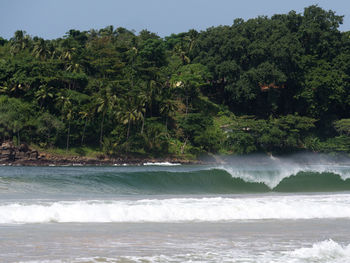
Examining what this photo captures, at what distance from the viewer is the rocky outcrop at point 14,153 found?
53.2 meters

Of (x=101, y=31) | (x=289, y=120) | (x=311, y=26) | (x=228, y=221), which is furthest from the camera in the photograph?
(x=101, y=31)

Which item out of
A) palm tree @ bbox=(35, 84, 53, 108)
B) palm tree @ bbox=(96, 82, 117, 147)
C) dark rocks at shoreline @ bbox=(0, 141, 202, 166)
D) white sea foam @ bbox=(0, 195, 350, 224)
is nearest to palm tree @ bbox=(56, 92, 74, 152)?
palm tree @ bbox=(35, 84, 53, 108)

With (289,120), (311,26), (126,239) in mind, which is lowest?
(126,239)

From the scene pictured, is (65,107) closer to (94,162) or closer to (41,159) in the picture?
(41,159)

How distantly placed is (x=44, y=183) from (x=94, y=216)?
927cm

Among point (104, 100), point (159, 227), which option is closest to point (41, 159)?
point (104, 100)

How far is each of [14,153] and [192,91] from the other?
80.1 feet

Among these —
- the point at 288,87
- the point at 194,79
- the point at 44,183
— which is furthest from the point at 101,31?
the point at 44,183

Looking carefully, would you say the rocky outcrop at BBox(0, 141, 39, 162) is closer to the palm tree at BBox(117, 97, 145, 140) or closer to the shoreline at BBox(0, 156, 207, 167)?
the shoreline at BBox(0, 156, 207, 167)

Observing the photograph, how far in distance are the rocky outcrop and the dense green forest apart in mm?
1104

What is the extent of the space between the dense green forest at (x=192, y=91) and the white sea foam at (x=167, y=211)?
41645 millimetres

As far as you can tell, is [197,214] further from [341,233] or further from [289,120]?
[289,120]

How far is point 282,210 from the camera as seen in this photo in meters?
15.4

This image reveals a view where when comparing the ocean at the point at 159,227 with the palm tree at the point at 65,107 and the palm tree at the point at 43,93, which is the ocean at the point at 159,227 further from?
the palm tree at the point at 43,93
